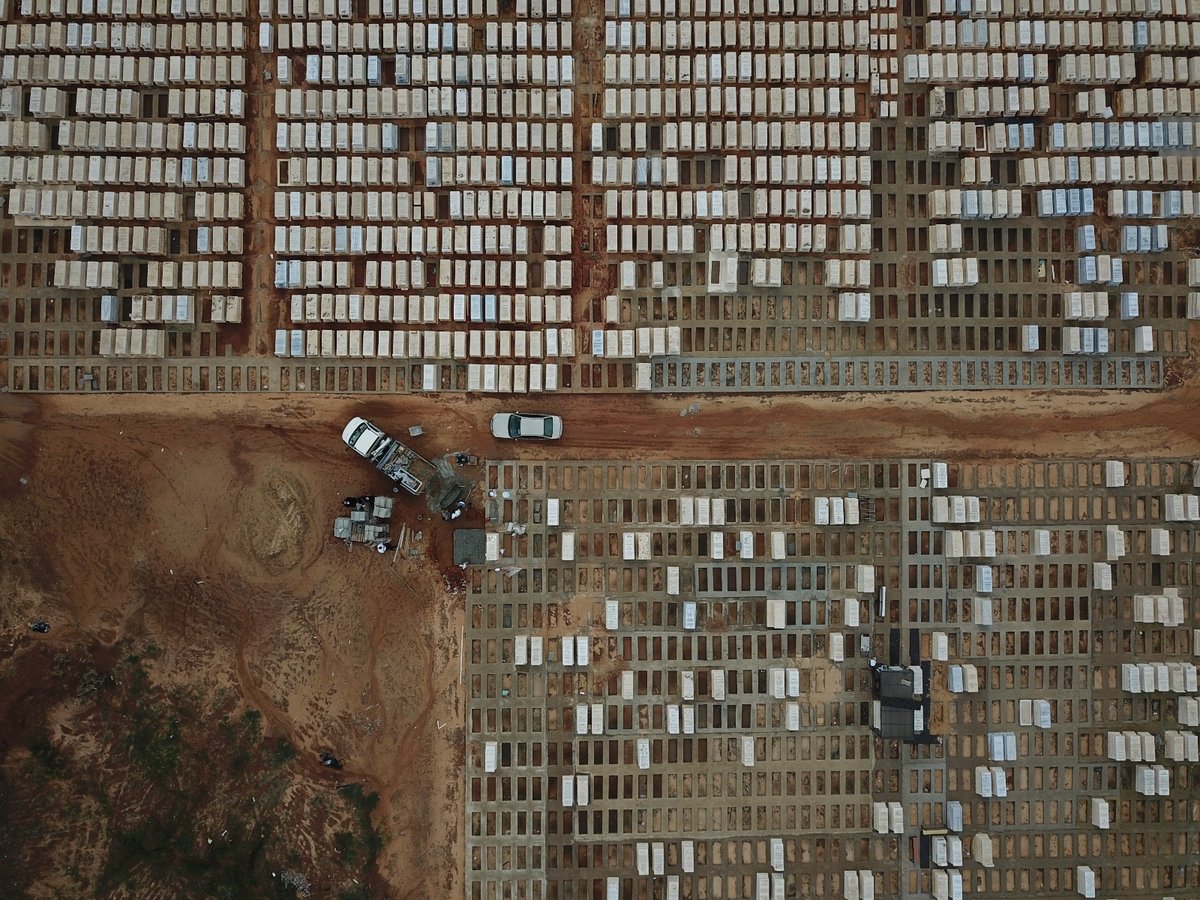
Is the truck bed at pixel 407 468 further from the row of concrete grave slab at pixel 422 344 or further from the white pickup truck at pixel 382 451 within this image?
the row of concrete grave slab at pixel 422 344

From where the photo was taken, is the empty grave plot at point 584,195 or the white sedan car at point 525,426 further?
the empty grave plot at point 584,195

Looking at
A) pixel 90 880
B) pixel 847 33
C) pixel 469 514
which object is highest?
pixel 847 33

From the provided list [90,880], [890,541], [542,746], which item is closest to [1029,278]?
[890,541]

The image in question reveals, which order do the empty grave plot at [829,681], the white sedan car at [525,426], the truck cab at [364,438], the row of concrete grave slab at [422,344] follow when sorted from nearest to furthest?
the truck cab at [364,438]
the empty grave plot at [829,681]
the white sedan car at [525,426]
the row of concrete grave slab at [422,344]

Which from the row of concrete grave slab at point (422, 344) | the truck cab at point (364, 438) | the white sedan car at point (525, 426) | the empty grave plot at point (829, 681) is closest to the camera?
the truck cab at point (364, 438)

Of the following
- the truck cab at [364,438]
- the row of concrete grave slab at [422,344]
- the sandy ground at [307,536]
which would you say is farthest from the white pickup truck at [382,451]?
the row of concrete grave slab at [422,344]

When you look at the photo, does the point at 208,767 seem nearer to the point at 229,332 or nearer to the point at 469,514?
the point at 469,514

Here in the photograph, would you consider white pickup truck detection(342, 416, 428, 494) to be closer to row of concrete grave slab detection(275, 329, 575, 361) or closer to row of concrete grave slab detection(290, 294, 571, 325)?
row of concrete grave slab detection(275, 329, 575, 361)
